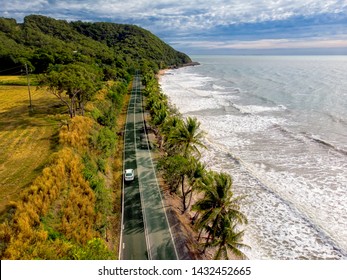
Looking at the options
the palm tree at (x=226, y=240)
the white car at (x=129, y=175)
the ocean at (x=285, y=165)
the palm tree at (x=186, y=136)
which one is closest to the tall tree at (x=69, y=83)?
the white car at (x=129, y=175)

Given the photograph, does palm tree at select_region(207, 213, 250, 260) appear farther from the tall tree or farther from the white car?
the tall tree

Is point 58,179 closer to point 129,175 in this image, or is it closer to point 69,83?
point 129,175

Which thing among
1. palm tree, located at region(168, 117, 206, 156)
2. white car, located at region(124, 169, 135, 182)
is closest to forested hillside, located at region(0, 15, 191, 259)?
white car, located at region(124, 169, 135, 182)

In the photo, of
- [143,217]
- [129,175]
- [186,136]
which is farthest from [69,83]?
[143,217]

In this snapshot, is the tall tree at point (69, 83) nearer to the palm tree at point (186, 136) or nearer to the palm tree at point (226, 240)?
the palm tree at point (186, 136)

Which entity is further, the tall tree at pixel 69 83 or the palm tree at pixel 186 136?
the tall tree at pixel 69 83
